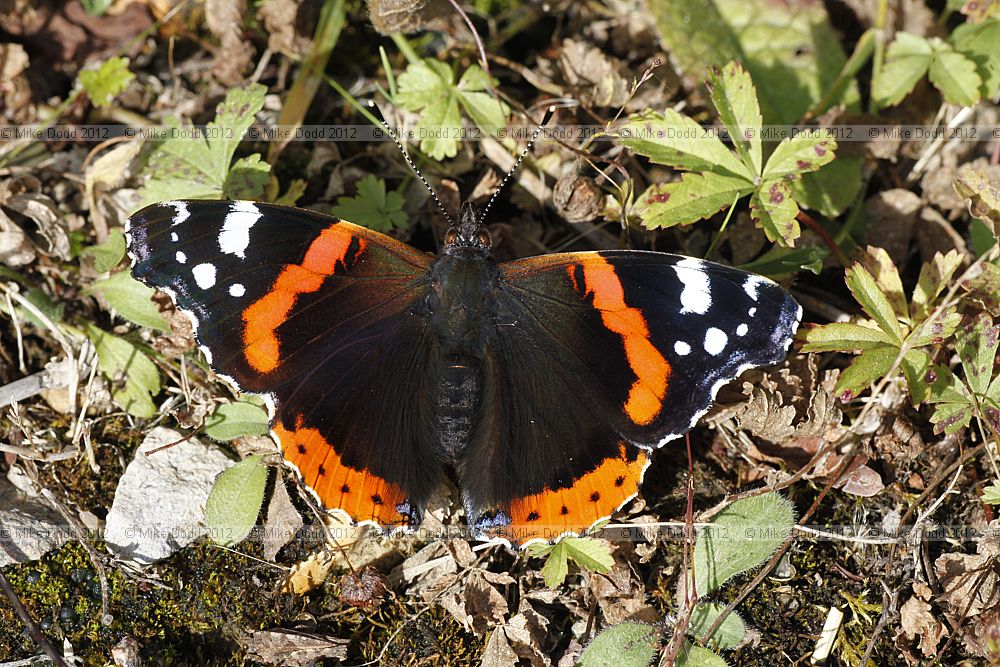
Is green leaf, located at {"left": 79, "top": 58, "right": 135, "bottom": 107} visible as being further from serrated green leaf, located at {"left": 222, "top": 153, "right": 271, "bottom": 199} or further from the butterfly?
the butterfly

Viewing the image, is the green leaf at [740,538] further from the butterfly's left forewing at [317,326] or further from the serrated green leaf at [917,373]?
the butterfly's left forewing at [317,326]

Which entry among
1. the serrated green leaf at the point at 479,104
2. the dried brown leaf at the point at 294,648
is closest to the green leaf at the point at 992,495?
the dried brown leaf at the point at 294,648

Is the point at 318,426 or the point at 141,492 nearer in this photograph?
the point at 318,426

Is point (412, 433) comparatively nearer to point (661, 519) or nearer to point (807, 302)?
point (661, 519)

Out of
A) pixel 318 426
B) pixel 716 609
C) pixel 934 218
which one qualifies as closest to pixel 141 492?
pixel 318 426

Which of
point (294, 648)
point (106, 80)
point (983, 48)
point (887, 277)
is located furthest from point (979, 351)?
point (106, 80)

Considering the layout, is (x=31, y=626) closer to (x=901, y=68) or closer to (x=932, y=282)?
(x=932, y=282)
